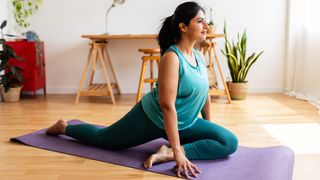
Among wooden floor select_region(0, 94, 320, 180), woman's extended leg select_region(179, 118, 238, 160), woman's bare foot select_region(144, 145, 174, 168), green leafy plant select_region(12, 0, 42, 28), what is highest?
green leafy plant select_region(12, 0, 42, 28)

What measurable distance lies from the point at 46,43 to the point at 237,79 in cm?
223

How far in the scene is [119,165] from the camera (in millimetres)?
1860

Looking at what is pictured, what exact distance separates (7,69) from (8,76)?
15 cm

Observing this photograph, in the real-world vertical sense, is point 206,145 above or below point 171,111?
below

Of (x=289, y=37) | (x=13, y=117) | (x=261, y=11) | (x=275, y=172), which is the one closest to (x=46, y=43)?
(x=13, y=117)

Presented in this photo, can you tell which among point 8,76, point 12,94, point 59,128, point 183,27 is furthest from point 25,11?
point 183,27

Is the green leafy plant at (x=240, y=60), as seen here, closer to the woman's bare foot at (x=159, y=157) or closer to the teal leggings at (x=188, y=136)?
the teal leggings at (x=188, y=136)

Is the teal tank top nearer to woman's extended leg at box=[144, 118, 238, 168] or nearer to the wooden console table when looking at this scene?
woman's extended leg at box=[144, 118, 238, 168]

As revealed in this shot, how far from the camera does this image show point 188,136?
6.31 feet

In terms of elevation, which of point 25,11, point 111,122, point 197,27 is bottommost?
point 111,122

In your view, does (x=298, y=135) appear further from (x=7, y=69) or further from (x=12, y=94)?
(x=7, y=69)

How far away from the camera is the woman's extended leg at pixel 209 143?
186 cm

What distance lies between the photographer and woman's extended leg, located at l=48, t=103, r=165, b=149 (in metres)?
1.91

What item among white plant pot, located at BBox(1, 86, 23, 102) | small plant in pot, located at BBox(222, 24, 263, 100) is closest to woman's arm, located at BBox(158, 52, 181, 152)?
small plant in pot, located at BBox(222, 24, 263, 100)
